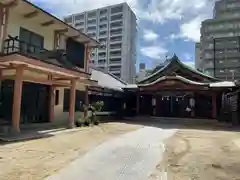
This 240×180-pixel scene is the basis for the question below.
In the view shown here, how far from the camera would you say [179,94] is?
2472cm

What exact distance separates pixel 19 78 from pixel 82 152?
4.67 m

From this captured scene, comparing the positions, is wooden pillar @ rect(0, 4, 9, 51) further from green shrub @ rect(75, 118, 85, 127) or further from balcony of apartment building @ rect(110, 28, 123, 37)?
balcony of apartment building @ rect(110, 28, 123, 37)

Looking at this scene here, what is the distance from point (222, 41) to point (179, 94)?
1692 inches

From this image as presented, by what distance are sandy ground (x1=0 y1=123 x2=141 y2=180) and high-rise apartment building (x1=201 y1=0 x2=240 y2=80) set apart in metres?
51.6

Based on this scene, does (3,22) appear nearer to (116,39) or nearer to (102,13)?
(116,39)

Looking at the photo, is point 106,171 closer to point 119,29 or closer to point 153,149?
point 153,149

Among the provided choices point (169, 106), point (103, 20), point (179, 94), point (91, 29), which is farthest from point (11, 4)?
point (91, 29)

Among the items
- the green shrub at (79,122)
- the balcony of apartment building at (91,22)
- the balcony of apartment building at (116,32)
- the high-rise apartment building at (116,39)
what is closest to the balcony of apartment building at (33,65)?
the green shrub at (79,122)

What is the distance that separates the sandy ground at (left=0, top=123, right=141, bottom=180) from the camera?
600cm

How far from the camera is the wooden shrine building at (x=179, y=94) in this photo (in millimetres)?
22391

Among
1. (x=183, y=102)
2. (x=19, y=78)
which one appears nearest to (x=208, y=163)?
(x=19, y=78)

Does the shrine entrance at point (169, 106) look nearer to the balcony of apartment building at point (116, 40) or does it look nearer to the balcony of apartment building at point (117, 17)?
the balcony of apartment building at point (116, 40)

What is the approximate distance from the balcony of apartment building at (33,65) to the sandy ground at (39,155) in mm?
2215

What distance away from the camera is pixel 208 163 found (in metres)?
7.45
